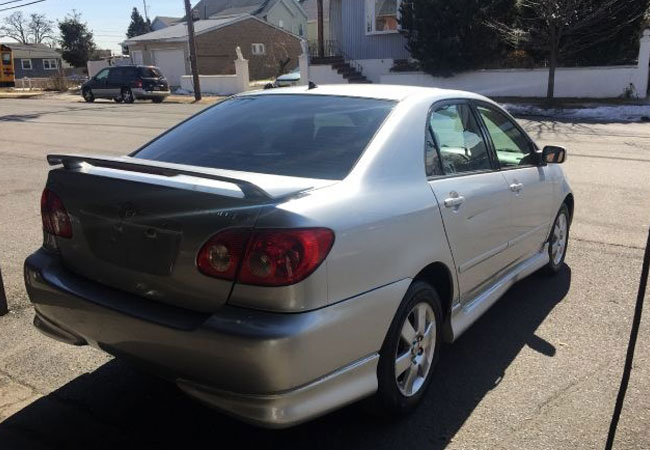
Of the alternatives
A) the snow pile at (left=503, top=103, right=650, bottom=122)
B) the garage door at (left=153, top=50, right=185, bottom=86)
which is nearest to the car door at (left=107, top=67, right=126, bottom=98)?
the garage door at (left=153, top=50, right=185, bottom=86)

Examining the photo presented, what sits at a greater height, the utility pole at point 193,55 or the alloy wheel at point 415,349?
the utility pole at point 193,55

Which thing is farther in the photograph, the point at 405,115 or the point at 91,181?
the point at 405,115

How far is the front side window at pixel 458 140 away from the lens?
11.4 feet

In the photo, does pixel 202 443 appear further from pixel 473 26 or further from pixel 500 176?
pixel 473 26

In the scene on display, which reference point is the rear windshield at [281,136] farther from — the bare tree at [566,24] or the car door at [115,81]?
the car door at [115,81]

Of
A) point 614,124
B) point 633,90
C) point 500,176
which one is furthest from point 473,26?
point 500,176

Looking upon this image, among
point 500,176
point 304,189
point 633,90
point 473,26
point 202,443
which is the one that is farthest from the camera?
point 473,26

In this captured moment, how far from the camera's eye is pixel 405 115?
3.29 metres

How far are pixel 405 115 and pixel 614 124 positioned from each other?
1592 cm

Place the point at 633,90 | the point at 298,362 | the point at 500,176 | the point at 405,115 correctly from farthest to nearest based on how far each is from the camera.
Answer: the point at 633,90 → the point at 500,176 → the point at 405,115 → the point at 298,362

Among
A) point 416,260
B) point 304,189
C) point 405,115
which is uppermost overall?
point 405,115

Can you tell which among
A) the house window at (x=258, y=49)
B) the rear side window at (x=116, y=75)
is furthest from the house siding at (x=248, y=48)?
the rear side window at (x=116, y=75)

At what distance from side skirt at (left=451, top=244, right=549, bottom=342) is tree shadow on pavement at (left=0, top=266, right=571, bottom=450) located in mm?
279

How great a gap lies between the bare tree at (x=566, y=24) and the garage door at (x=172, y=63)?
956 inches
